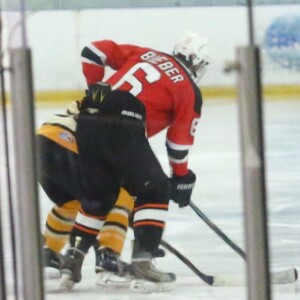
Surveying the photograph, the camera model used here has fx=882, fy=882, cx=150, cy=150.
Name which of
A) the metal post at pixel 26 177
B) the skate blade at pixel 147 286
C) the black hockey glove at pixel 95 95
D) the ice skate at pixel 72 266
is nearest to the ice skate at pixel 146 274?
the skate blade at pixel 147 286

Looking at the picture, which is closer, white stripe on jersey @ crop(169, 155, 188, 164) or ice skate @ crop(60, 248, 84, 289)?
ice skate @ crop(60, 248, 84, 289)

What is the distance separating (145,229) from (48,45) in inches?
18.5

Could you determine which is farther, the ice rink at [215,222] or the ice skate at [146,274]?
the ice skate at [146,274]

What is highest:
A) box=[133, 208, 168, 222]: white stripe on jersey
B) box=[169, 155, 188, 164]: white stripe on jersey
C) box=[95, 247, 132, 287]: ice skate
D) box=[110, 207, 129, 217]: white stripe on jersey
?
box=[169, 155, 188, 164]: white stripe on jersey

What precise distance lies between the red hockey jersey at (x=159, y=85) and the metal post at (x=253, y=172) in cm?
70

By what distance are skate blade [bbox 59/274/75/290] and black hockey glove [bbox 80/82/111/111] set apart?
36 centimetres

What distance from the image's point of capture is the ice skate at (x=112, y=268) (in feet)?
6.51

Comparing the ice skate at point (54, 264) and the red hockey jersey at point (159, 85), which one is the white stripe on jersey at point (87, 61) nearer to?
the red hockey jersey at point (159, 85)

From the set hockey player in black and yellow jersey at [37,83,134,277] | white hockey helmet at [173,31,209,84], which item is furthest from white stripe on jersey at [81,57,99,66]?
white hockey helmet at [173,31,209,84]

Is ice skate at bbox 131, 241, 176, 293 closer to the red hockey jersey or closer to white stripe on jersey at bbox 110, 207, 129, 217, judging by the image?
white stripe on jersey at bbox 110, 207, 129, 217

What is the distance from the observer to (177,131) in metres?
1.98

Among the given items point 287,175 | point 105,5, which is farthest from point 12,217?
point 287,175

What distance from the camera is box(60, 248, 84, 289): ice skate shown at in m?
1.88

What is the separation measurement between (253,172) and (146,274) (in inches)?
33.4
